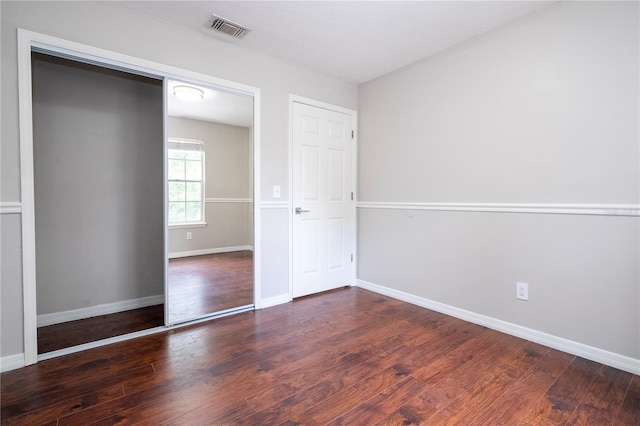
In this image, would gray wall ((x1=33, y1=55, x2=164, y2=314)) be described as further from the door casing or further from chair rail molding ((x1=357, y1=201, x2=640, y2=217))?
chair rail molding ((x1=357, y1=201, x2=640, y2=217))

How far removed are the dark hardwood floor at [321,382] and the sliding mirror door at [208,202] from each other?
0.43 m

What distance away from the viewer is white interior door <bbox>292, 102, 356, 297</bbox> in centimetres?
332

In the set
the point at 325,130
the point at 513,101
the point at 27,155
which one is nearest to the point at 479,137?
the point at 513,101

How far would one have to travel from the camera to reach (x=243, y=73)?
2889 mm

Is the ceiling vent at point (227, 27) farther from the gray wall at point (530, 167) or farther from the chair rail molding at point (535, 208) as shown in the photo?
the chair rail molding at point (535, 208)

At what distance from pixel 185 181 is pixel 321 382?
77.3 inches

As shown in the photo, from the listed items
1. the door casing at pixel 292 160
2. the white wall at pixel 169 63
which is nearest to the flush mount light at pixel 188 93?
the white wall at pixel 169 63

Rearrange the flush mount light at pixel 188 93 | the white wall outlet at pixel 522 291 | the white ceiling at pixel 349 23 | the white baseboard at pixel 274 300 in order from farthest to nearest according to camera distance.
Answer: the white baseboard at pixel 274 300
the flush mount light at pixel 188 93
the white wall outlet at pixel 522 291
the white ceiling at pixel 349 23

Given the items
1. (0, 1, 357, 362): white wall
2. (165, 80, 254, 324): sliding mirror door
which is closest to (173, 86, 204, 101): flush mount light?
(165, 80, 254, 324): sliding mirror door

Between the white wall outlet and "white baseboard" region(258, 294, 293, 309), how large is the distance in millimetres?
2104

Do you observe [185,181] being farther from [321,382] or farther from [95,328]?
[321,382]

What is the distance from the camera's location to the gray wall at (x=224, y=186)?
2.81m

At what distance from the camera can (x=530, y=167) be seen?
234 cm

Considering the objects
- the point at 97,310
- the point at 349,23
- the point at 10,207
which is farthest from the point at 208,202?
the point at 349,23
